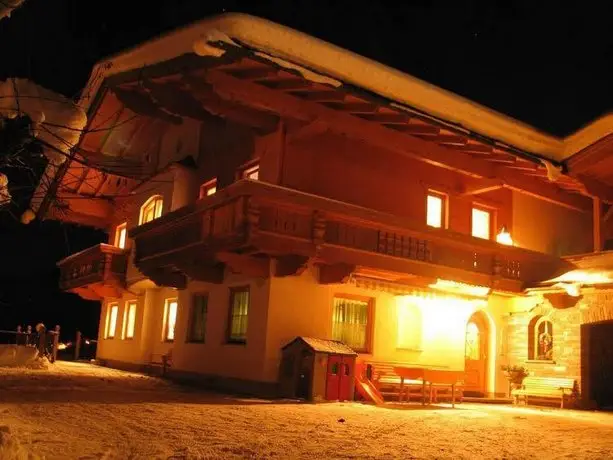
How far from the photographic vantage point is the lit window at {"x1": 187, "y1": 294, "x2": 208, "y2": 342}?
1789 cm

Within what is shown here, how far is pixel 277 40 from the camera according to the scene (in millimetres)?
13273

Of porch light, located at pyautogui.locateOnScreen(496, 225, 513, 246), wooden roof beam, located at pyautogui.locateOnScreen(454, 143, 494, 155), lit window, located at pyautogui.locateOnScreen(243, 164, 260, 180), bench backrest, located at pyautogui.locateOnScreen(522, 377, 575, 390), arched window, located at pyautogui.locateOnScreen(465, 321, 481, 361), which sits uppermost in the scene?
wooden roof beam, located at pyautogui.locateOnScreen(454, 143, 494, 155)

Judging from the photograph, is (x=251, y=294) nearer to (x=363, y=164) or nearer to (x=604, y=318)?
(x=363, y=164)

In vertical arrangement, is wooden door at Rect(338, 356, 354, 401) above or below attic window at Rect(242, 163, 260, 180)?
below

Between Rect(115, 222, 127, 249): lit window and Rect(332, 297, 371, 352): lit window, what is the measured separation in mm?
10724

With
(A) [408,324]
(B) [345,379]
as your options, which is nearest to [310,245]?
(B) [345,379]

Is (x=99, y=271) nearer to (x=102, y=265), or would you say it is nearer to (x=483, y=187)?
(x=102, y=265)

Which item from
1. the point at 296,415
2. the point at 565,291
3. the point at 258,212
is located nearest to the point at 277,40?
the point at 258,212

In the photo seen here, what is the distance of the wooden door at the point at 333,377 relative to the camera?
14273mm

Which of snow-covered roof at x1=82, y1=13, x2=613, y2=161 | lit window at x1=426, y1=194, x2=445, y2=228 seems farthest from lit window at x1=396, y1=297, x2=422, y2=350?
snow-covered roof at x1=82, y1=13, x2=613, y2=161

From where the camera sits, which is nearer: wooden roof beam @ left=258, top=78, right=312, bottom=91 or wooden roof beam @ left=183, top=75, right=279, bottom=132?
wooden roof beam @ left=258, top=78, right=312, bottom=91

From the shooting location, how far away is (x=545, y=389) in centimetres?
1741

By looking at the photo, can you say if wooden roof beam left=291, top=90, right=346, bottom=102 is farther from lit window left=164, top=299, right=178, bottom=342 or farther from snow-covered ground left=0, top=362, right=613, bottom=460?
lit window left=164, top=299, right=178, bottom=342

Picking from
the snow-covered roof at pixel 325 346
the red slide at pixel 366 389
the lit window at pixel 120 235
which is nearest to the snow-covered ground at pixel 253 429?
the red slide at pixel 366 389
